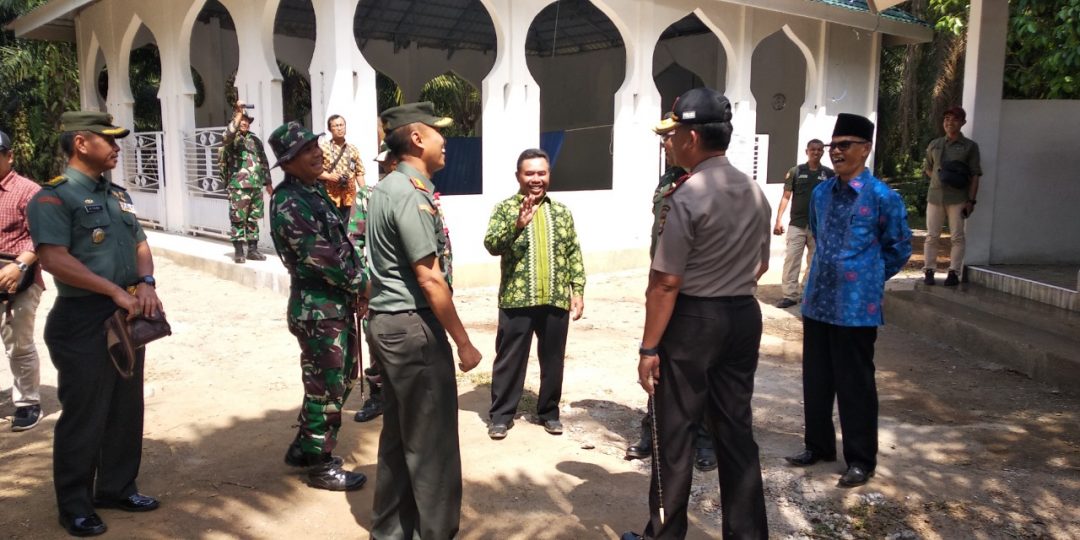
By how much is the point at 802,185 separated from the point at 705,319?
540 centimetres

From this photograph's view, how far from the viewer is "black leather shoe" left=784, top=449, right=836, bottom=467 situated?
150 inches

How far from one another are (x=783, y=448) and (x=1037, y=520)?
1185 millimetres

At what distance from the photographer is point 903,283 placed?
9.02m

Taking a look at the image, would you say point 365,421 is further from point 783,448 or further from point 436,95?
point 436,95

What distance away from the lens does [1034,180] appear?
24.7 ft

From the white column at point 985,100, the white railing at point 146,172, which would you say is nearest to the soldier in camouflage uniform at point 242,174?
the white railing at point 146,172

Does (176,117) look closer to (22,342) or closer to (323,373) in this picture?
(22,342)

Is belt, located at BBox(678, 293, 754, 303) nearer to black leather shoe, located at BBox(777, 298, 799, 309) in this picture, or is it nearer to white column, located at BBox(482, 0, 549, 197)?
black leather shoe, located at BBox(777, 298, 799, 309)

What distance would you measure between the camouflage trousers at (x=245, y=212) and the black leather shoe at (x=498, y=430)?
16.2 ft

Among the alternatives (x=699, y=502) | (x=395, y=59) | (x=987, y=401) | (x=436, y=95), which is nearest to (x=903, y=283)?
(x=987, y=401)

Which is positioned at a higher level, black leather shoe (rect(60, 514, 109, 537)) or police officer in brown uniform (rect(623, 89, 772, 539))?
Result: police officer in brown uniform (rect(623, 89, 772, 539))

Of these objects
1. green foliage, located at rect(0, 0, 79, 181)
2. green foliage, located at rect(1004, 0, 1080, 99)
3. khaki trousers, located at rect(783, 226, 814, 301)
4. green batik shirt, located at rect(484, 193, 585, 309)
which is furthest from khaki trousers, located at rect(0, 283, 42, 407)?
green foliage, located at rect(0, 0, 79, 181)

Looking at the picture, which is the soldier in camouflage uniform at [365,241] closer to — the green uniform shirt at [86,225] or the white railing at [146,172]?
the green uniform shirt at [86,225]

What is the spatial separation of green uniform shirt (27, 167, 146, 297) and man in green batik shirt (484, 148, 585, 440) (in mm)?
1816
